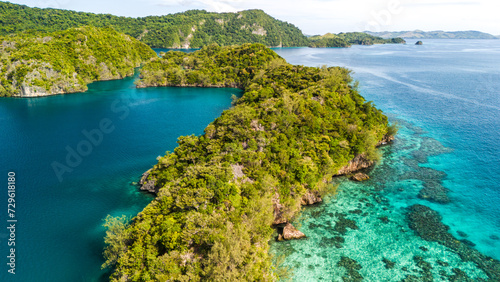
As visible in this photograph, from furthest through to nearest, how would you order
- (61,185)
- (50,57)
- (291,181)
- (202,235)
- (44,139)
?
(50,57)
(44,139)
(61,185)
(291,181)
(202,235)

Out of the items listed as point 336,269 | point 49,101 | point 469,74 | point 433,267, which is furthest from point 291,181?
point 469,74

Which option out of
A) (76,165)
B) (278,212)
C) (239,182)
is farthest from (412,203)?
(76,165)

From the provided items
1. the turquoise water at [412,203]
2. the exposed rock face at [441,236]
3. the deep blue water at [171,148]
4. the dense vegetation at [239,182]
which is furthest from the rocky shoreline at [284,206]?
the exposed rock face at [441,236]

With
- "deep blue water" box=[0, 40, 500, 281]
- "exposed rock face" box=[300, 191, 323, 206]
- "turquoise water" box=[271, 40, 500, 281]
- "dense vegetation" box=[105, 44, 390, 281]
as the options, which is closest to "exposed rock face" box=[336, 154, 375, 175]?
"dense vegetation" box=[105, 44, 390, 281]

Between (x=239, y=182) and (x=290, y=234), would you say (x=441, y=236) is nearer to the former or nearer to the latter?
(x=290, y=234)

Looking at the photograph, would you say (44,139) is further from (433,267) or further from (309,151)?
(433,267)

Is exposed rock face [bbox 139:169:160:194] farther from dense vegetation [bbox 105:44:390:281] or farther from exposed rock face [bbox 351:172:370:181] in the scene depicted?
exposed rock face [bbox 351:172:370:181]
